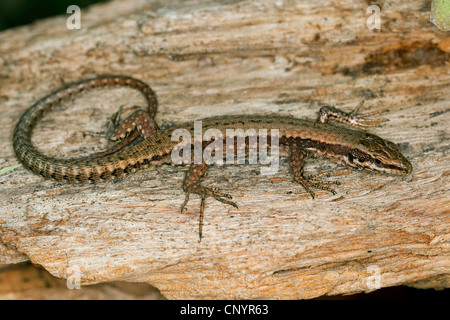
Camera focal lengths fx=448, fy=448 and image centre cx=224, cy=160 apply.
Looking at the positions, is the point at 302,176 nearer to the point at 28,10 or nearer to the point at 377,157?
the point at 377,157

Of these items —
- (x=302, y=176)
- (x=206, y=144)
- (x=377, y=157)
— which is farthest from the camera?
(x=206, y=144)

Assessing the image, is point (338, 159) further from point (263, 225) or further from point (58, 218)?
point (58, 218)

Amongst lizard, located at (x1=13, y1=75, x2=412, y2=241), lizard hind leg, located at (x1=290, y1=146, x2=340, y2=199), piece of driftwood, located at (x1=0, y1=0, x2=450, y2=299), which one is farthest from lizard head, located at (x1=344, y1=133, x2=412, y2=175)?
lizard hind leg, located at (x1=290, y1=146, x2=340, y2=199)

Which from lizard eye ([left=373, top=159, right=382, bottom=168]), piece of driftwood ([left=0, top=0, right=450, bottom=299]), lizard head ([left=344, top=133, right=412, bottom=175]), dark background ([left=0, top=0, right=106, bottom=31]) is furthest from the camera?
dark background ([left=0, top=0, right=106, bottom=31])

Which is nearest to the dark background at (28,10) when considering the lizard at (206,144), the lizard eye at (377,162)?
the lizard at (206,144)

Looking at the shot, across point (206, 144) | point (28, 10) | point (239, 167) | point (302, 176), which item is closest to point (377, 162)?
point (302, 176)

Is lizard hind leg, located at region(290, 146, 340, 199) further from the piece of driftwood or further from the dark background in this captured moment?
the dark background

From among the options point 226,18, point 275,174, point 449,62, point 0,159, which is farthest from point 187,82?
point 449,62
